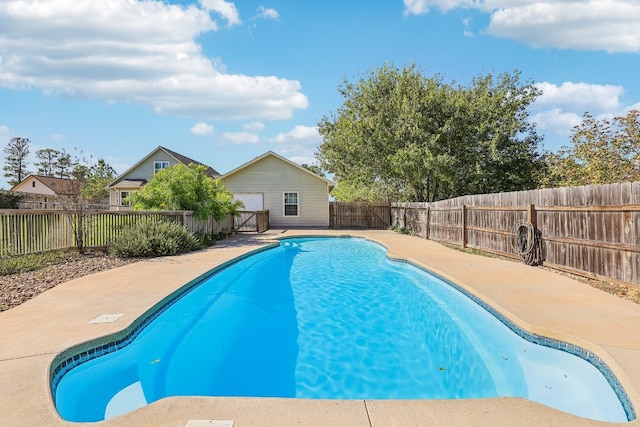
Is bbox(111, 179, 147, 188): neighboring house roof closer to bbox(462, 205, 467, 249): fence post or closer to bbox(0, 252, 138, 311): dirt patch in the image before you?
bbox(0, 252, 138, 311): dirt patch

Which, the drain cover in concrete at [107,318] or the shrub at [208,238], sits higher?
the shrub at [208,238]

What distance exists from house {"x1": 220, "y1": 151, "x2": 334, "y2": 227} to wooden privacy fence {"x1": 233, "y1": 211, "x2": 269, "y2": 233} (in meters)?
2.15

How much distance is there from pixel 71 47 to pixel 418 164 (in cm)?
1484

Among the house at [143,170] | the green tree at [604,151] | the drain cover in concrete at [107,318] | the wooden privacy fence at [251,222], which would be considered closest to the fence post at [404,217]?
the green tree at [604,151]

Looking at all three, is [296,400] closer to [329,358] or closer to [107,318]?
[329,358]

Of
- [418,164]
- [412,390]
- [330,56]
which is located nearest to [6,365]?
[412,390]

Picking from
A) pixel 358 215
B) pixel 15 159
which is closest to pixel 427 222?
pixel 358 215

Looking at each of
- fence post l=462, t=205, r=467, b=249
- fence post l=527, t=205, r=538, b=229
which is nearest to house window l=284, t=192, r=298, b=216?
fence post l=462, t=205, r=467, b=249

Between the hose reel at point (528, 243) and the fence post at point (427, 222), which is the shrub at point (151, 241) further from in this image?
the fence post at point (427, 222)

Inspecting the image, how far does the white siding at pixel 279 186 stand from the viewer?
75.8ft

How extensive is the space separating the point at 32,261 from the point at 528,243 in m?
11.2

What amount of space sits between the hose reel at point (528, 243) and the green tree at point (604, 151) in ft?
21.2

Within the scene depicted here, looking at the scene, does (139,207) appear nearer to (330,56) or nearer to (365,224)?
(330,56)

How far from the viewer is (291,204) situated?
23.3 metres
